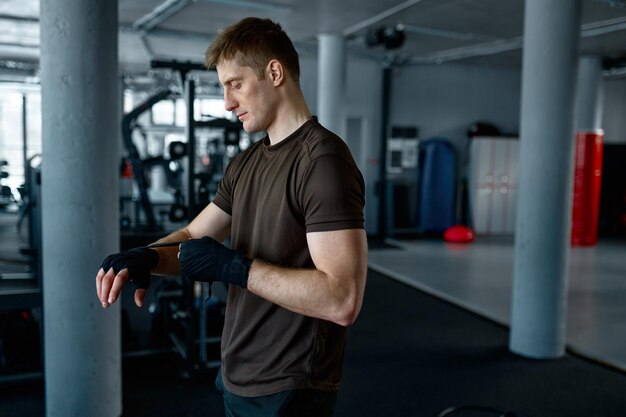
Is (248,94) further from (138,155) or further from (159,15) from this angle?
(159,15)

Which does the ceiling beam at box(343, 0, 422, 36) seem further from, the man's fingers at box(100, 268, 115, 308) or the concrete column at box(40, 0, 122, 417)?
the man's fingers at box(100, 268, 115, 308)

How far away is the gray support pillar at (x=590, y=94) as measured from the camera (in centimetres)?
938

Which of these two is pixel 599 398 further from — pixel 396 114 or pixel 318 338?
pixel 396 114

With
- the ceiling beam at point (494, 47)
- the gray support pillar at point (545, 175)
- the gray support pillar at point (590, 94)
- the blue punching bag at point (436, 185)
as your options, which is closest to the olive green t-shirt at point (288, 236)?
the gray support pillar at point (545, 175)

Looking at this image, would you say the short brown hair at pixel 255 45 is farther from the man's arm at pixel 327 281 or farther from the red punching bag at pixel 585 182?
the red punching bag at pixel 585 182

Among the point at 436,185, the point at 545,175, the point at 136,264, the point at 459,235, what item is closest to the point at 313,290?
the point at 136,264

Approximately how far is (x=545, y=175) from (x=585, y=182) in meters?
5.81

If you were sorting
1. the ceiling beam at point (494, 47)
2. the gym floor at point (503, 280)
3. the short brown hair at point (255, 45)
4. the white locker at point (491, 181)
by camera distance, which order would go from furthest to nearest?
1. the white locker at point (491, 181)
2. the ceiling beam at point (494, 47)
3. the gym floor at point (503, 280)
4. the short brown hair at point (255, 45)

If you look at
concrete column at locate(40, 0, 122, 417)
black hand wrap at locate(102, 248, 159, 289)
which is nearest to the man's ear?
black hand wrap at locate(102, 248, 159, 289)

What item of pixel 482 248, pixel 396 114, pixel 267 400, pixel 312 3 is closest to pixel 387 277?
pixel 482 248

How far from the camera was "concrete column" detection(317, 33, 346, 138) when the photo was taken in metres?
7.33

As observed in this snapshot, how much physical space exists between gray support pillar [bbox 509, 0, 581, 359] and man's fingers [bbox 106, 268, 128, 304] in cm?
343

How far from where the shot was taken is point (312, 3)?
20.1 ft

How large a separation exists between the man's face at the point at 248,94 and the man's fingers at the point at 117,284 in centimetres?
46
